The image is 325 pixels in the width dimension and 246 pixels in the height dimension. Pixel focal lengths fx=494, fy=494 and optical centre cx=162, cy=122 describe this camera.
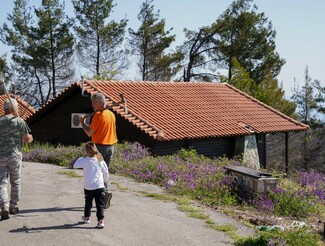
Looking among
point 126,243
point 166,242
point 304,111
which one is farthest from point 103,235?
point 304,111

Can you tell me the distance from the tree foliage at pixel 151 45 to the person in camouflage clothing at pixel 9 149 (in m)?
34.3

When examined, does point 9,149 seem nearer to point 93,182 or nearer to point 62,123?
point 93,182

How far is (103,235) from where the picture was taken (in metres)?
6.81

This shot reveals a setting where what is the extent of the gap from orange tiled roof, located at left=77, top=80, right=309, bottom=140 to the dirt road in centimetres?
835

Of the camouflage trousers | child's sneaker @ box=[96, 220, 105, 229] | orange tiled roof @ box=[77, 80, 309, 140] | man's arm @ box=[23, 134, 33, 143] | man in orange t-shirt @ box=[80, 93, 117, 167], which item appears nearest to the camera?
child's sneaker @ box=[96, 220, 105, 229]

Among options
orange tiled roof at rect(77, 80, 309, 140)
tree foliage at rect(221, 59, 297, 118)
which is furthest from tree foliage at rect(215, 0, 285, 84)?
orange tiled roof at rect(77, 80, 309, 140)

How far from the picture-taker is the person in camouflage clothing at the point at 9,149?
7.23 meters

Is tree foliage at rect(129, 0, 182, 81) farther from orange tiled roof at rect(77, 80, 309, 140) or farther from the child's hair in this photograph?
the child's hair

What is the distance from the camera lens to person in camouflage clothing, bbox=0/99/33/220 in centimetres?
723

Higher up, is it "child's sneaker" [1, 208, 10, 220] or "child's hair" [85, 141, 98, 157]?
"child's hair" [85, 141, 98, 157]

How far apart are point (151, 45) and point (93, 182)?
35421mm

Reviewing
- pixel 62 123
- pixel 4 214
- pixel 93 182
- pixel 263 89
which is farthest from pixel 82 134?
pixel 263 89

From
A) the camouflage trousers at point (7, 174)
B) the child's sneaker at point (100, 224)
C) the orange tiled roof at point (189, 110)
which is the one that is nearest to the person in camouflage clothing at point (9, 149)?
the camouflage trousers at point (7, 174)

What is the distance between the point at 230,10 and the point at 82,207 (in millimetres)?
35976
